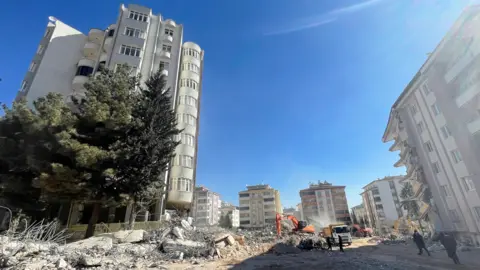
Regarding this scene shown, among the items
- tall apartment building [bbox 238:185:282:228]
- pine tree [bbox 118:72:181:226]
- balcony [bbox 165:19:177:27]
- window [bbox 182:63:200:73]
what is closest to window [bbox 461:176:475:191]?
pine tree [bbox 118:72:181:226]

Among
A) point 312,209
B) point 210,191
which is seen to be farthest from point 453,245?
point 210,191

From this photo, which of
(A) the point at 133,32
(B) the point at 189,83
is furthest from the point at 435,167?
(A) the point at 133,32

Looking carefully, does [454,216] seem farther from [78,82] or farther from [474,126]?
[78,82]

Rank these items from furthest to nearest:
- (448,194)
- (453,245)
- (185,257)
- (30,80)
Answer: (30,80) → (448,194) → (185,257) → (453,245)

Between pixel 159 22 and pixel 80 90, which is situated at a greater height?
pixel 159 22

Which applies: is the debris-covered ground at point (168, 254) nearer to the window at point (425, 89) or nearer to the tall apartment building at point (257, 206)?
the window at point (425, 89)

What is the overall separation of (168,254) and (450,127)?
24413 mm

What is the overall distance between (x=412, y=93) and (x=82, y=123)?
105 ft

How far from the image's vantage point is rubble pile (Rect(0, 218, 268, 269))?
24.4ft

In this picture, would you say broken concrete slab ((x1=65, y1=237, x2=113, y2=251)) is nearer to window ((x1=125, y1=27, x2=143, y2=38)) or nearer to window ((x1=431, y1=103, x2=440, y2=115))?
window ((x1=125, y1=27, x2=143, y2=38))

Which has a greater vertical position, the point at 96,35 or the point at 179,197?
the point at 96,35

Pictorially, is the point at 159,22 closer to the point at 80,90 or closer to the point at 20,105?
the point at 80,90

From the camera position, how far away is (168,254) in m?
12.2

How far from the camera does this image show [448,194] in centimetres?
2088
